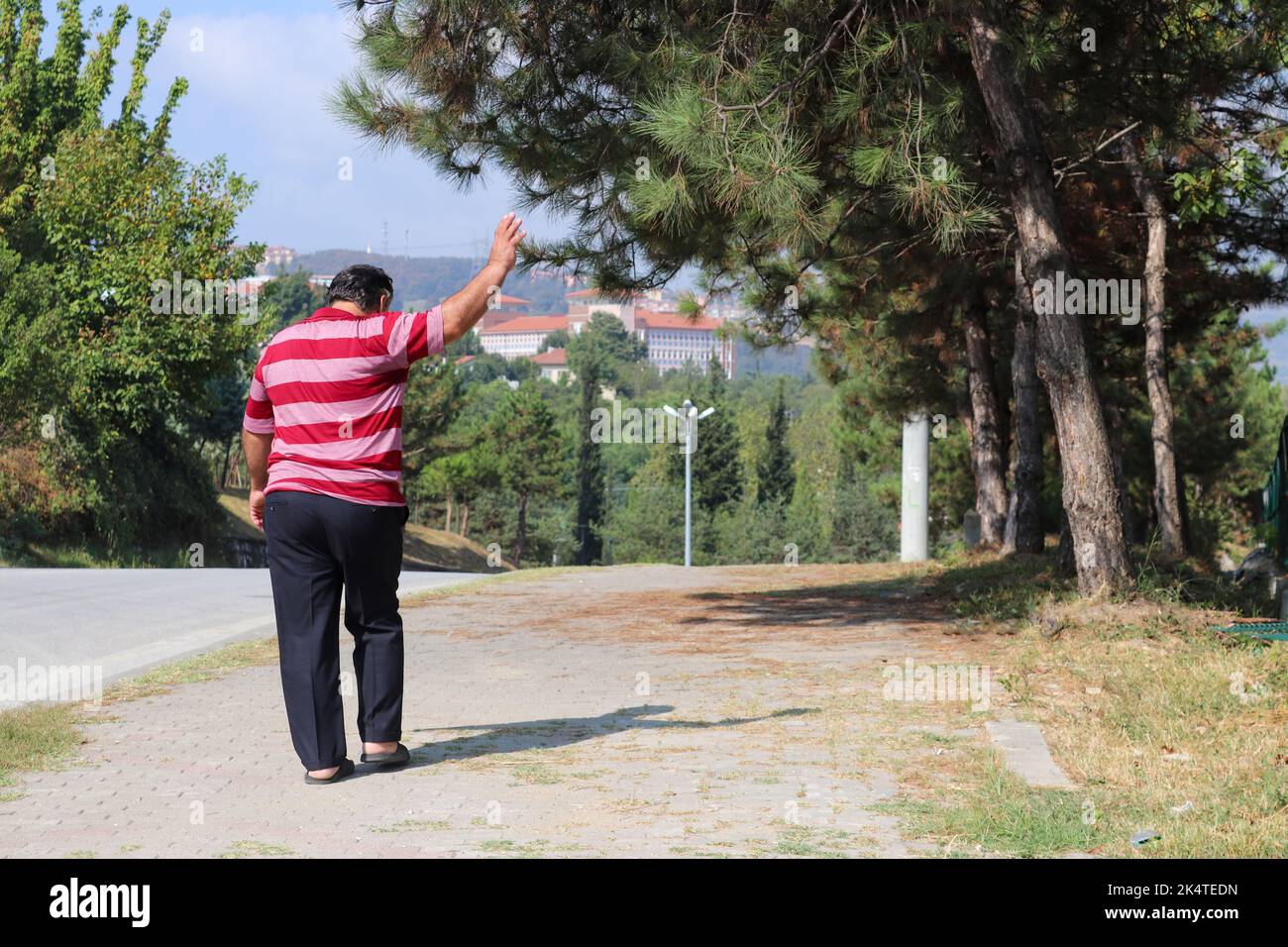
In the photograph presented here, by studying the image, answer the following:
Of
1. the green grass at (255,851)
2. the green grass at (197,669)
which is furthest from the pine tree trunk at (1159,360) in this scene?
the green grass at (255,851)

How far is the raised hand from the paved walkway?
203cm

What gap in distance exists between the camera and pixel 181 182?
30.3 metres

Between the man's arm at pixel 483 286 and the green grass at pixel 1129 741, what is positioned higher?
the man's arm at pixel 483 286

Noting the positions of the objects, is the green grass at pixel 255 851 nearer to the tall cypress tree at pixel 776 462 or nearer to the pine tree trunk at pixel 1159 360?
the pine tree trunk at pixel 1159 360

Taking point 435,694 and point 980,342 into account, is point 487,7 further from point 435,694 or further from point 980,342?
point 980,342

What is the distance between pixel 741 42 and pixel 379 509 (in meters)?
6.39

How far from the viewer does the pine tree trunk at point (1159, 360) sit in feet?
60.2

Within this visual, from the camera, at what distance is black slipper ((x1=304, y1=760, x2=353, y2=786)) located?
563 cm

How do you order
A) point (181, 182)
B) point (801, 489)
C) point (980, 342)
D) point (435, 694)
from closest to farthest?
point (435, 694) → point (980, 342) → point (181, 182) → point (801, 489)

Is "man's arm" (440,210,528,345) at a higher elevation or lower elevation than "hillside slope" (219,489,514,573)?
higher

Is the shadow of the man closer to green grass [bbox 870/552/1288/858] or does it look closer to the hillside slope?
green grass [bbox 870/552/1288/858]

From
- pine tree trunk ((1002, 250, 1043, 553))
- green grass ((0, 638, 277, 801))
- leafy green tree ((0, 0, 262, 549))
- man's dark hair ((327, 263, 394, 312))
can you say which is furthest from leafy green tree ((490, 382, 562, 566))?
man's dark hair ((327, 263, 394, 312))

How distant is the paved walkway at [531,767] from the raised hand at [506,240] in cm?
203

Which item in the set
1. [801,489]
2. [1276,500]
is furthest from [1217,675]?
[801,489]
